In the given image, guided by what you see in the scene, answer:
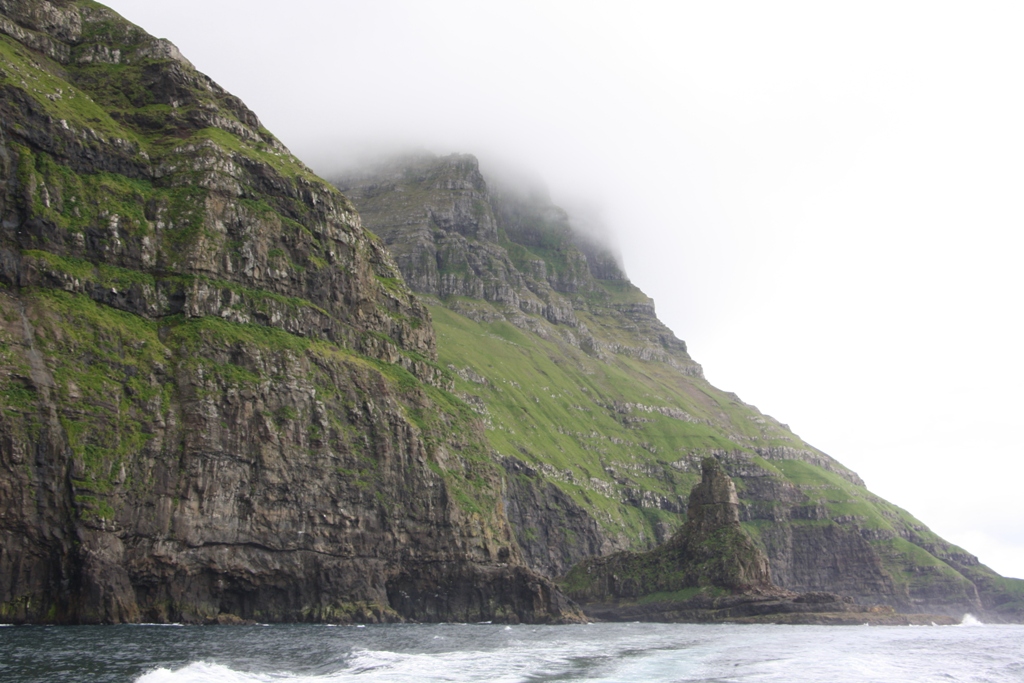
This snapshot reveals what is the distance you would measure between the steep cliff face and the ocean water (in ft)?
34.0

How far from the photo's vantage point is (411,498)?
131 m

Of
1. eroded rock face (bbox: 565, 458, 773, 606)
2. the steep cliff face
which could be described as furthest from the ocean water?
eroded rock face (bbox: 565, 458, 773, 606)

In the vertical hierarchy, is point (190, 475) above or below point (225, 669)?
above

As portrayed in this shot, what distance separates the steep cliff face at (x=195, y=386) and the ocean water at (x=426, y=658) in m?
10.4

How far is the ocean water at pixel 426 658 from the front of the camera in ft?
184

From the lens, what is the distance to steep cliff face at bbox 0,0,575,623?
91.1 metres

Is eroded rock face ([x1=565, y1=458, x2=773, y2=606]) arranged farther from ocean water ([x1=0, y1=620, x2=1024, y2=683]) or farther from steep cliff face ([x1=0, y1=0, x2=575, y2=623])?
ocean water ([x1=0, y1=620, x2=1024, y2=683])

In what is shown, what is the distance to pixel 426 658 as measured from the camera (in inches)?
2844

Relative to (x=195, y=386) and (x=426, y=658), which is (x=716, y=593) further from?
(x=426, y=658)

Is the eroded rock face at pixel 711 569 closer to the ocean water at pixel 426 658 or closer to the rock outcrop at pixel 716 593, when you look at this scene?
the rock outcrop at pixel 716 593

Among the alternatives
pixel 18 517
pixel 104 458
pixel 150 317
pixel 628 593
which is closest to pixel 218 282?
pixel 150 317

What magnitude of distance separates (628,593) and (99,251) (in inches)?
5420

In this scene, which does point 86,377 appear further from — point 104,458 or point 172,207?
point 172,207

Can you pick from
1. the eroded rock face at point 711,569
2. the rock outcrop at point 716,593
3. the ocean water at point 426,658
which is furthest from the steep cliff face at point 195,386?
the eroded rock face at point 711,569
